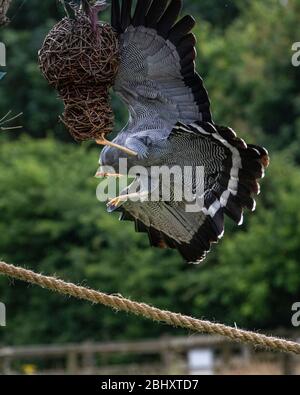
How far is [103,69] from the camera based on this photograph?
5.79 m

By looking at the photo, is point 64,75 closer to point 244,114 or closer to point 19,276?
point 19,276

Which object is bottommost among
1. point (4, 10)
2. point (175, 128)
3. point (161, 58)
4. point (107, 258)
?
point (107, 258)

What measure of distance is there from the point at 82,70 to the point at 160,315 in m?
1.34

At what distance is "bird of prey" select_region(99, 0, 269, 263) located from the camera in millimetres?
6109

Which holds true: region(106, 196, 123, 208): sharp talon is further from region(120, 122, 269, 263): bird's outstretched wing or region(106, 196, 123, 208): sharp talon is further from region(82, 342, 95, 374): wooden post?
region(82, 342, 95, 374): wooden post

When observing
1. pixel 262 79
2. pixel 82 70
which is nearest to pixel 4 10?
pixel 82 70

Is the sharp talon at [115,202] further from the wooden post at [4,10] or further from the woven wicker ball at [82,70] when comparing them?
the wooden post at [4,10]

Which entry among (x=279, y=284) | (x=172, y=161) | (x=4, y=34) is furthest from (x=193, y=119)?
(x=4, y=34)

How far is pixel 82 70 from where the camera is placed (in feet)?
18.8

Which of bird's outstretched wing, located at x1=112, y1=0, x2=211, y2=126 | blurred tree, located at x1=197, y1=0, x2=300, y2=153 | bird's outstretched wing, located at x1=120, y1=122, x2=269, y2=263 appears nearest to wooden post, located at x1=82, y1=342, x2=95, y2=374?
blurred tree, located at x1=197, y1=0, x2=300, y2=153

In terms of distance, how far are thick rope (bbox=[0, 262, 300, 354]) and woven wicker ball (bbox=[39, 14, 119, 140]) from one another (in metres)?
0.82

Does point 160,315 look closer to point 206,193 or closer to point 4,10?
point 206,193
